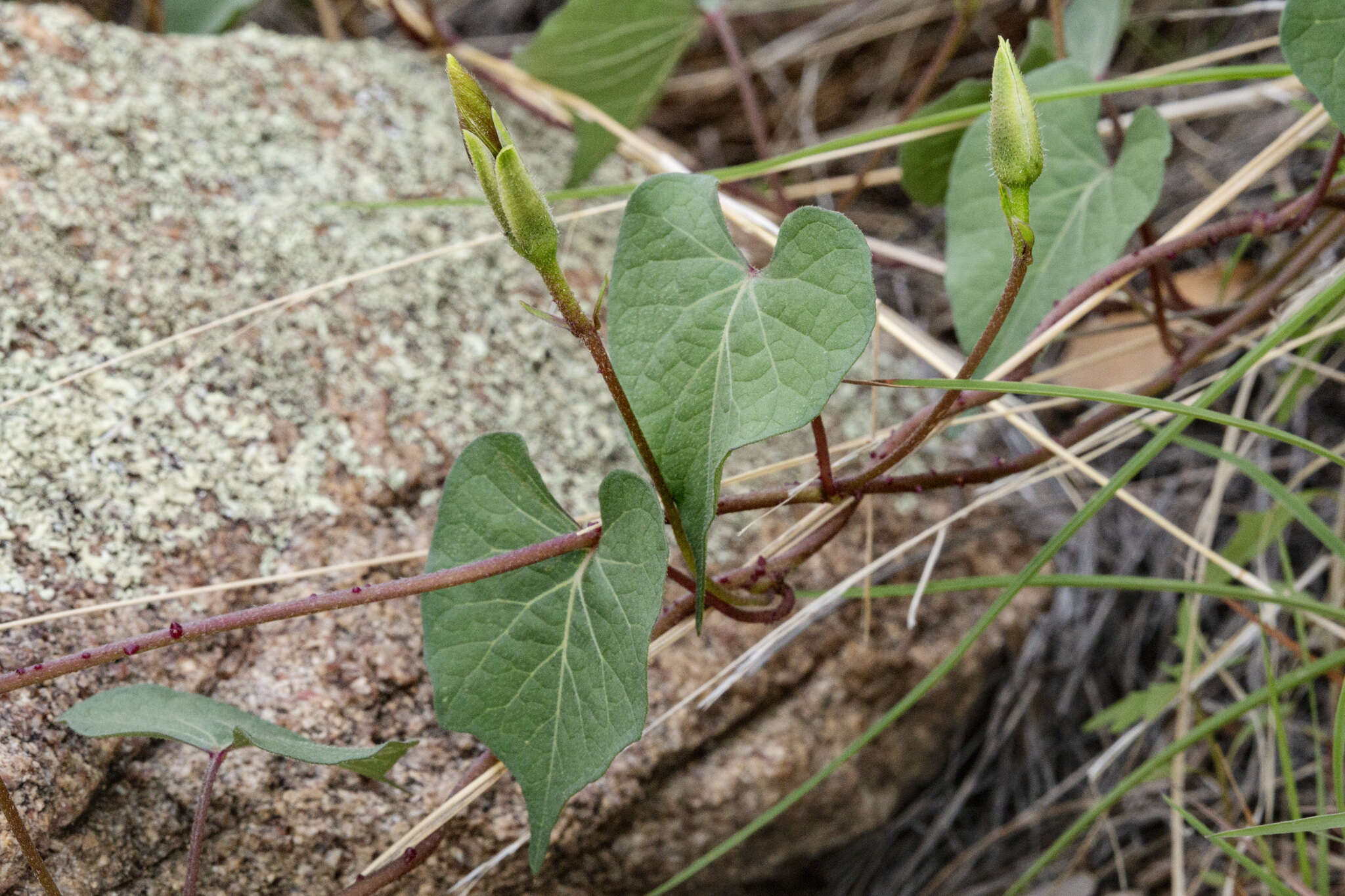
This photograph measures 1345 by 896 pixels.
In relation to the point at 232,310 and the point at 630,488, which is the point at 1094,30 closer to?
the point at 630,488

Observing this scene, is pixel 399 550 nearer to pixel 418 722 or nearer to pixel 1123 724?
pixel 418 722

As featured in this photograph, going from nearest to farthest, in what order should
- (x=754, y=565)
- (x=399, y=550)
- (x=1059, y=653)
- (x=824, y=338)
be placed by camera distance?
(x=824, y=338) < (x=754, y=565) < (x=399, y=550) < (x=1059, y=653)

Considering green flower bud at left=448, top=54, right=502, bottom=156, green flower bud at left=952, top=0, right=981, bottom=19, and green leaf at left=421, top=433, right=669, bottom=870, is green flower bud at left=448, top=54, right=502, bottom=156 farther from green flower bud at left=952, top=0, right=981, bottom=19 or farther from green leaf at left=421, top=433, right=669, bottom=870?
green flower bud at left=952, top=0, right=981, bottom=19

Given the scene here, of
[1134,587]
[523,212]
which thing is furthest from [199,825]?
[1134,587]

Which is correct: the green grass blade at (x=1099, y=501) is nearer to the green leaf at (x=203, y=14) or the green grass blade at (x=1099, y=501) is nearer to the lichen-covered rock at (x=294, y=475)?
the lichen-covered rock at (x=294, y=475)

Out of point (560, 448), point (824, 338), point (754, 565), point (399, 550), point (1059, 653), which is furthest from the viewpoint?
point (1059, 653)

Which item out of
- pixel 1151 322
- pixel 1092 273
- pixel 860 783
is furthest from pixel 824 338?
pixel 860 783
